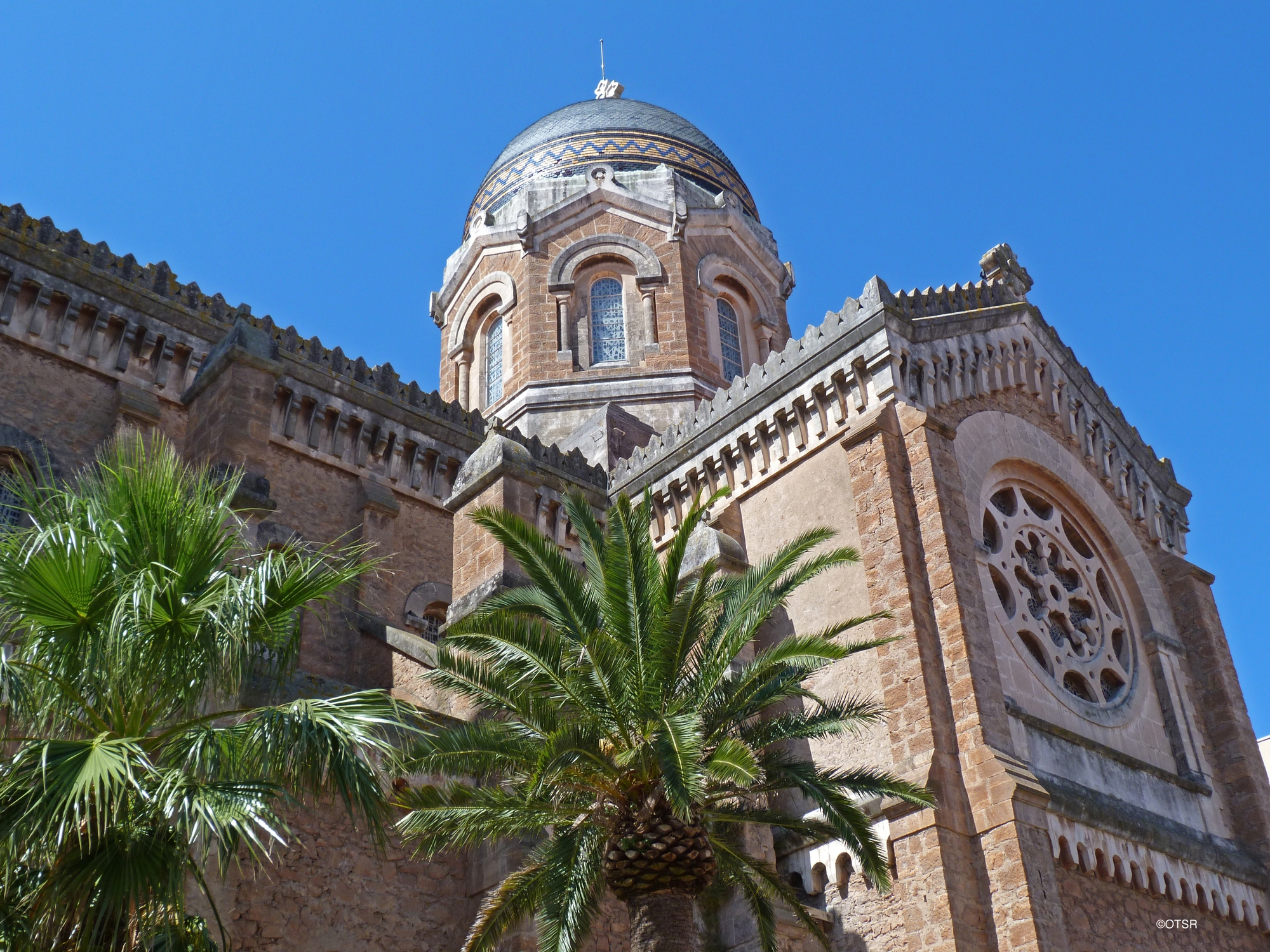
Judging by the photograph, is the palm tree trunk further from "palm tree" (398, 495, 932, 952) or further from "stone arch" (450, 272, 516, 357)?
"stone arch" (450, 272, 516, 357)

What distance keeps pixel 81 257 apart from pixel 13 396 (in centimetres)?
206

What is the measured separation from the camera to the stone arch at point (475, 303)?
1053 inches

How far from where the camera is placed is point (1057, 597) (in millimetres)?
18172

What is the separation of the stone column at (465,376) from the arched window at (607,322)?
279 cm

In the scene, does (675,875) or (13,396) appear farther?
(13,396)

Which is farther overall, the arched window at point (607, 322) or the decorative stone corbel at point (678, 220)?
Answer: the decorative stone corbel at point (678, 220)

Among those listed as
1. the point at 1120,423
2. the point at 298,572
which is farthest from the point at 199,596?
the point at 1120,423

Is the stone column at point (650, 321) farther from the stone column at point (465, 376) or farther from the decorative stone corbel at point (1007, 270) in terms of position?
the decorative stone corbel at point (1007, 270)

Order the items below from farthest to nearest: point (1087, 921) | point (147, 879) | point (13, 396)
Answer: point (13, 396) < point (1087, 921) < point (147, 879)

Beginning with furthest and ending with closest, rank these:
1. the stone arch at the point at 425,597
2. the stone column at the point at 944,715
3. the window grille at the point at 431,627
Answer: the window grille at the point at 431,627, the stone arch at the point at 425,597, the stone column at the point at 944,715

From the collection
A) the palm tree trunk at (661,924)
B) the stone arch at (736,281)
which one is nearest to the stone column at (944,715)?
the palm tree trunk at (661,924)

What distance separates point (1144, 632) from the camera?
19.5 meters

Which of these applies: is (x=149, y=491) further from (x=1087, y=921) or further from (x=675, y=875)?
(x=1087, y=921)

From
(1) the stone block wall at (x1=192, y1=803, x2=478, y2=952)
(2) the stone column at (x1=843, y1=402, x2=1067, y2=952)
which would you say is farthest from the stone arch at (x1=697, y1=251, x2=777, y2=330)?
(1) the stone block wall at (x1=192, y1=803, x2=478, y2=952)
